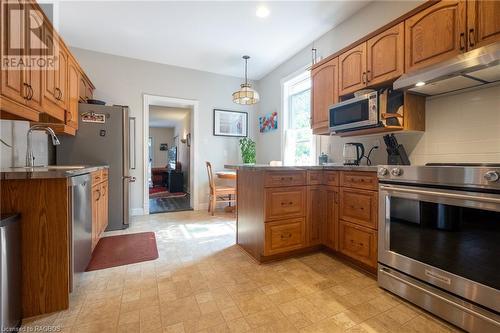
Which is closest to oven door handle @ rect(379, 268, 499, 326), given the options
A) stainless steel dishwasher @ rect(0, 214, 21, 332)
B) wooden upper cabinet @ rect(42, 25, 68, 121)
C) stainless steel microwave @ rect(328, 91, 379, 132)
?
stainless steel microwave @ rect(328, 91, 379, 132)

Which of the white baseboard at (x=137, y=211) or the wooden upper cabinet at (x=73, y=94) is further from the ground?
the wooden upper cabinet at (x=73, y=94)

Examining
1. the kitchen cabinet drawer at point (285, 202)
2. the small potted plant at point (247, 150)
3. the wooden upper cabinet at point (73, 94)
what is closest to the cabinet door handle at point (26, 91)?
the wooden upper cabinet at point (73, 94)

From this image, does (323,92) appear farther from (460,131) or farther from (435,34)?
(460,131)

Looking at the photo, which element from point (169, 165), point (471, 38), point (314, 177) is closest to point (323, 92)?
point (314, 177)

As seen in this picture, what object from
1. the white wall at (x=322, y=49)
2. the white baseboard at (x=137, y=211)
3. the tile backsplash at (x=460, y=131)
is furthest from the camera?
the white baseboard at (x=137, y=211)

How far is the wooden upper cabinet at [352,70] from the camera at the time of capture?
2.25 m

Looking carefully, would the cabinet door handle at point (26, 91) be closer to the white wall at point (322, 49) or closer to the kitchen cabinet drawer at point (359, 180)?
the kitchen cabinet drawer at point (359, 180)

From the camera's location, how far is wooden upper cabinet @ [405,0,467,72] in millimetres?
1574

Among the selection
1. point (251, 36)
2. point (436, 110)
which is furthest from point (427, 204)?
point (251, 36)

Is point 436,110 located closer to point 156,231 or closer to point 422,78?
point 422,78

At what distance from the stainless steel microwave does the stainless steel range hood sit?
0.26 metres

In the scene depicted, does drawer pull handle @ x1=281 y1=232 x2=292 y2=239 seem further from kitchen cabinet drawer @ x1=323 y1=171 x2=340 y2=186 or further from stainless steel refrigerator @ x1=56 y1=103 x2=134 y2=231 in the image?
stainless steel refrigerator @ x1=56 y1=103 x2=134 y2=231

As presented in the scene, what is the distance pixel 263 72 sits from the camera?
4641mm

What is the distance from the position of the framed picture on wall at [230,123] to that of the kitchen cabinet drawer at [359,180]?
3.06 metres
